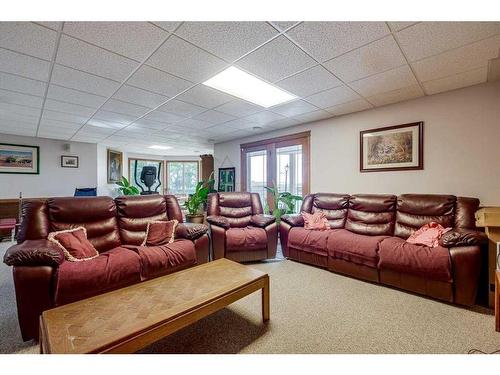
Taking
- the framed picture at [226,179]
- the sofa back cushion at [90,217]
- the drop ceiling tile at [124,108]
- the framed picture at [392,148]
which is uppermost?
the drop ceiling tile at [124,108]

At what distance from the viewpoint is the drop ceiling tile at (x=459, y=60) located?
74.1 inches

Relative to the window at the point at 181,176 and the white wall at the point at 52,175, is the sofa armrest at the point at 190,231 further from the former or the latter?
the window at the point at 181,176

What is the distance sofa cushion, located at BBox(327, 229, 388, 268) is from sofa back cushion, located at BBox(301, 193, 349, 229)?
0.44m

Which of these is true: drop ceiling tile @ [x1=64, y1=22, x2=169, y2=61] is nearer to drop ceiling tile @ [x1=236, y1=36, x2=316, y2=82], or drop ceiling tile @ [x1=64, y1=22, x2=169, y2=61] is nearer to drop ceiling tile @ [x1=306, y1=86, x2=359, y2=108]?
drop ceiling tile @ [x1=236, y1=36, x2=316, y2=82]

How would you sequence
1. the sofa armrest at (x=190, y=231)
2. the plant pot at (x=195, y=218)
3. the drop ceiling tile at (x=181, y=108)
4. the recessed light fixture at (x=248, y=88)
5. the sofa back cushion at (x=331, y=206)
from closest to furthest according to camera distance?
the recessed light fixture at (x=248, y=88) → the sofa armrest at (x=190, y=231) → the drop ceiling tile at (x=181, y=108) → the sofa back cushion at (x=331, y=206) → the plant pot at (x=195, y=218)

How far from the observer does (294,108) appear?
3.45m

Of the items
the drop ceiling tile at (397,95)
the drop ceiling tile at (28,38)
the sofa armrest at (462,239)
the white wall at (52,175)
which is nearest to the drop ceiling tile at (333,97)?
the drop ceiling tile at (397,95)

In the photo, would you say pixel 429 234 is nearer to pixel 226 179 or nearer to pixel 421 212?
pixel 421 212

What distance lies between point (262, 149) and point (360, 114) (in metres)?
2.10

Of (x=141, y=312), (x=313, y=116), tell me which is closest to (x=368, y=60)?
(x=313, y=116)

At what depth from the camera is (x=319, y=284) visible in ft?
8.36

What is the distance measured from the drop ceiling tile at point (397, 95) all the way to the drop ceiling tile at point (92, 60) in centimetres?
292

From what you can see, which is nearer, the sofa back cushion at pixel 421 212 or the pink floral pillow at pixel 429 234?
the pink floral pillow at pixel 429 234

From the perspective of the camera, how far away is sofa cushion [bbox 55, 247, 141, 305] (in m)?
1.70
